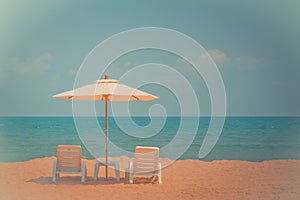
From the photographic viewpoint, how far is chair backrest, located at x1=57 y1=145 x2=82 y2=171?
6.54 m

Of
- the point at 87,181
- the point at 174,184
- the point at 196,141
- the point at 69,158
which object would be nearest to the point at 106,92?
the point at 69,158

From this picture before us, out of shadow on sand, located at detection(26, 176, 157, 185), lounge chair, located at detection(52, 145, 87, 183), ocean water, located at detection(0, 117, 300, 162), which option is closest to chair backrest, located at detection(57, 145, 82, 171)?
lounge chair, located at detection(52, 145, 87, 183)

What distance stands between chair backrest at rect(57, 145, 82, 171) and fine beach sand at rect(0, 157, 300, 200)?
264mm

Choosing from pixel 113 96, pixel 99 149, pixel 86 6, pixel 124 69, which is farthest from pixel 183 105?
pixel 113 96

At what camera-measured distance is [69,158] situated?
6551 millimetres

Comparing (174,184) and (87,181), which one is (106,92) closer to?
(87,181)

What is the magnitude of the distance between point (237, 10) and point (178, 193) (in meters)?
15.4

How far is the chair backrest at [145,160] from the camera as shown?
6477 millimetres

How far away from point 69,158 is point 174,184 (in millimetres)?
1767

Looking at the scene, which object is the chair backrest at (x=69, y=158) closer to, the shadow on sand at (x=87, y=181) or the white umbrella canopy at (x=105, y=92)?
the shadow on sand at (x=87, y=181)

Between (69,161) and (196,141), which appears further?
(196,141)

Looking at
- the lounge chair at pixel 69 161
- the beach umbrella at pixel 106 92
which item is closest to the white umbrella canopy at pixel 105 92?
the beach umbrella at pixel 106 92

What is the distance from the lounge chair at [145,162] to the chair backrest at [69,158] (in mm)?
874

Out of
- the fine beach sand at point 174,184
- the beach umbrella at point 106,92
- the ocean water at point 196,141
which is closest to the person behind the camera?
the fine beach sand at point 174,184
